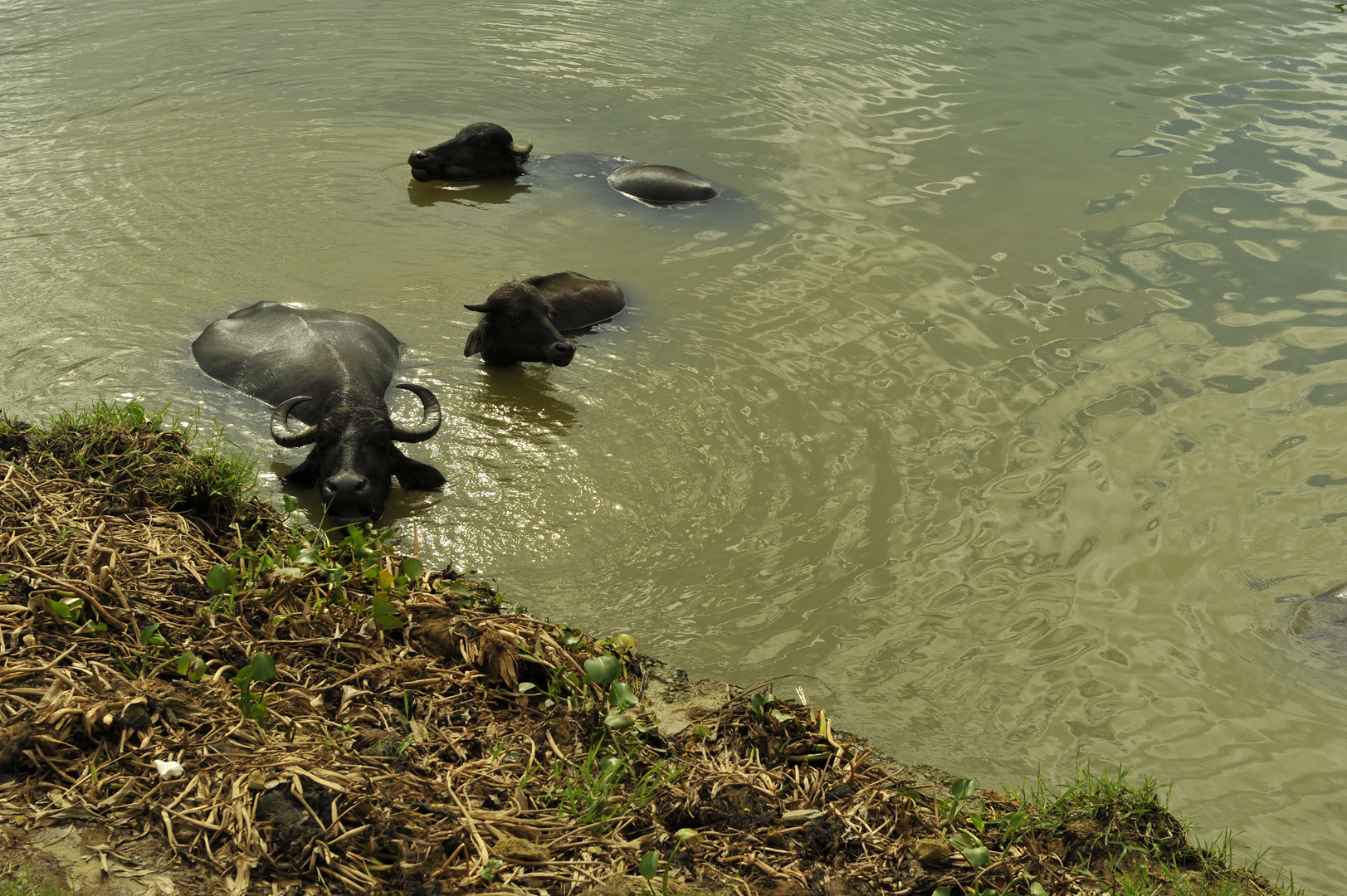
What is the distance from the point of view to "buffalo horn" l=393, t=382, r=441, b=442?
591 cm

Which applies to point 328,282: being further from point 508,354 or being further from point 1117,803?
point 1117,803

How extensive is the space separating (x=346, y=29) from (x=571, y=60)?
3169 mm

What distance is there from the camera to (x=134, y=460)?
483cm

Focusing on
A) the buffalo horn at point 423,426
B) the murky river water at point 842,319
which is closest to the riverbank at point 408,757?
the murky river water at point 842,319

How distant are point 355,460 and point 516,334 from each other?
6.53 feet

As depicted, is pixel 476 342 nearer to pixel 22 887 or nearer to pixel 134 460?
pixel 134 460

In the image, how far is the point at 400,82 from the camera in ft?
40.4

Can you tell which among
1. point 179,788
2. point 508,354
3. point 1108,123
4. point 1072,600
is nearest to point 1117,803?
point 1072,600

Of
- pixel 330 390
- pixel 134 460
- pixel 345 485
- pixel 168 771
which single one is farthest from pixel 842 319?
pixel 168 771

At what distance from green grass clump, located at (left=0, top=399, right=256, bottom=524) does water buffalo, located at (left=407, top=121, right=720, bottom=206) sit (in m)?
5.71

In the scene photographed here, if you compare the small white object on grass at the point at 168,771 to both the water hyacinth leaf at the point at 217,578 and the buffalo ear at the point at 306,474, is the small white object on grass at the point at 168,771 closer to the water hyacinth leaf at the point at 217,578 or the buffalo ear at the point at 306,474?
the water hyacinth leaf at the point at 217,578

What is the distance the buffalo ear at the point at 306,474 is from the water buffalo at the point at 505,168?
523 centimetres

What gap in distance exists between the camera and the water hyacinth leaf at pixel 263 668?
3.26 meters

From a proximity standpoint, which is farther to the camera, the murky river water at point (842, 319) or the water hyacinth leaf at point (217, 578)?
the murky river water at point (842, 319)
